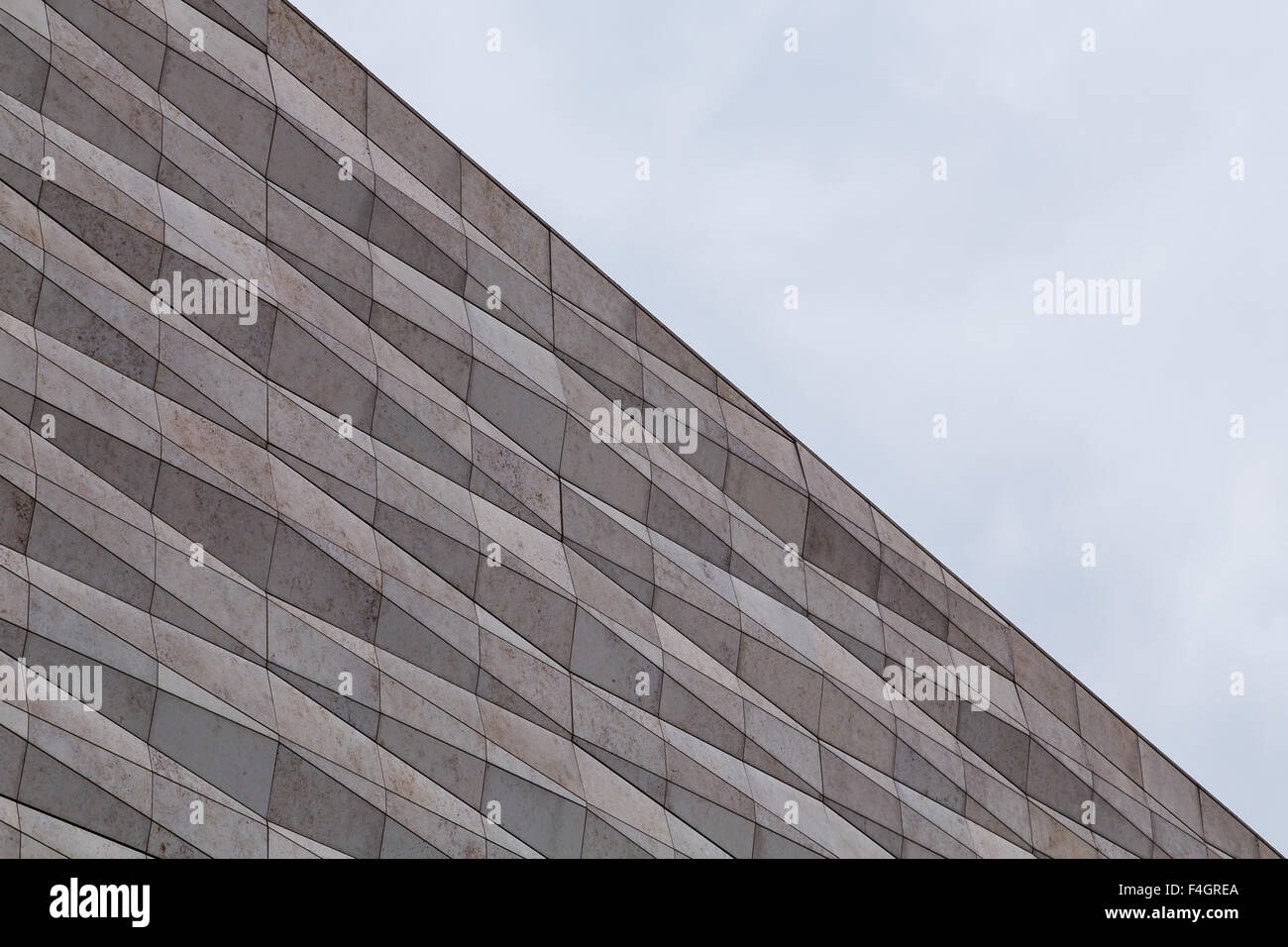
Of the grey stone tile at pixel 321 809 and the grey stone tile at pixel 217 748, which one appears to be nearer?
the grey stone tile at pixel 217 748

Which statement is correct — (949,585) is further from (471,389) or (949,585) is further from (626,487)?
(471,389)

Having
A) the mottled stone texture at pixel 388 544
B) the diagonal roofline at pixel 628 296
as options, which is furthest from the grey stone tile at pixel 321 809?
the diagonal roofline at pixel 628 296

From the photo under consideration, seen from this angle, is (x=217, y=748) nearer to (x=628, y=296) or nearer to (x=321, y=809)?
(x=321, y=809)

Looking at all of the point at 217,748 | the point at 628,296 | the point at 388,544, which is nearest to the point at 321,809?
the point at 217,748

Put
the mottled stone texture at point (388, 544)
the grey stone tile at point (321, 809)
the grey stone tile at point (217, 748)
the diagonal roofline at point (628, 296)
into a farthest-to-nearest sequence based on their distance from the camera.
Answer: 1. the diagonal roofline at point (628, 296)
2. the grey stone tile at point (321, 809)
3. the mottled stone texture at point (388, 544)
4. the grey stone tile at point (217, 748)

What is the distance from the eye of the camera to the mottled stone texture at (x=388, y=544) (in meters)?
21.4

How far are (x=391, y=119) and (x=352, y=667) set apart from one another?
10422 mm

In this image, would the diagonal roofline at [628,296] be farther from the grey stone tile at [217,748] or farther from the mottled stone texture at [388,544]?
the grey stone tile at [217,748]

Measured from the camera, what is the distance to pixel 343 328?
2500cm

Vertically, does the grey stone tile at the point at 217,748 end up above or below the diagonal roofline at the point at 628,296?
below

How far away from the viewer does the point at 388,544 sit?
2420 centimetres

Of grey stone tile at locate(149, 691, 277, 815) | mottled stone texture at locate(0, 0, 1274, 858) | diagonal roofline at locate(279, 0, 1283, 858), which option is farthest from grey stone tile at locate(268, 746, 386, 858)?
diagonal roofline at locate(279, 0, 1283, 858)

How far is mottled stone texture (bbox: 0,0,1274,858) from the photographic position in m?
21.4

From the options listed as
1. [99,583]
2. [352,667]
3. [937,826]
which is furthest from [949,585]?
[99,583]
